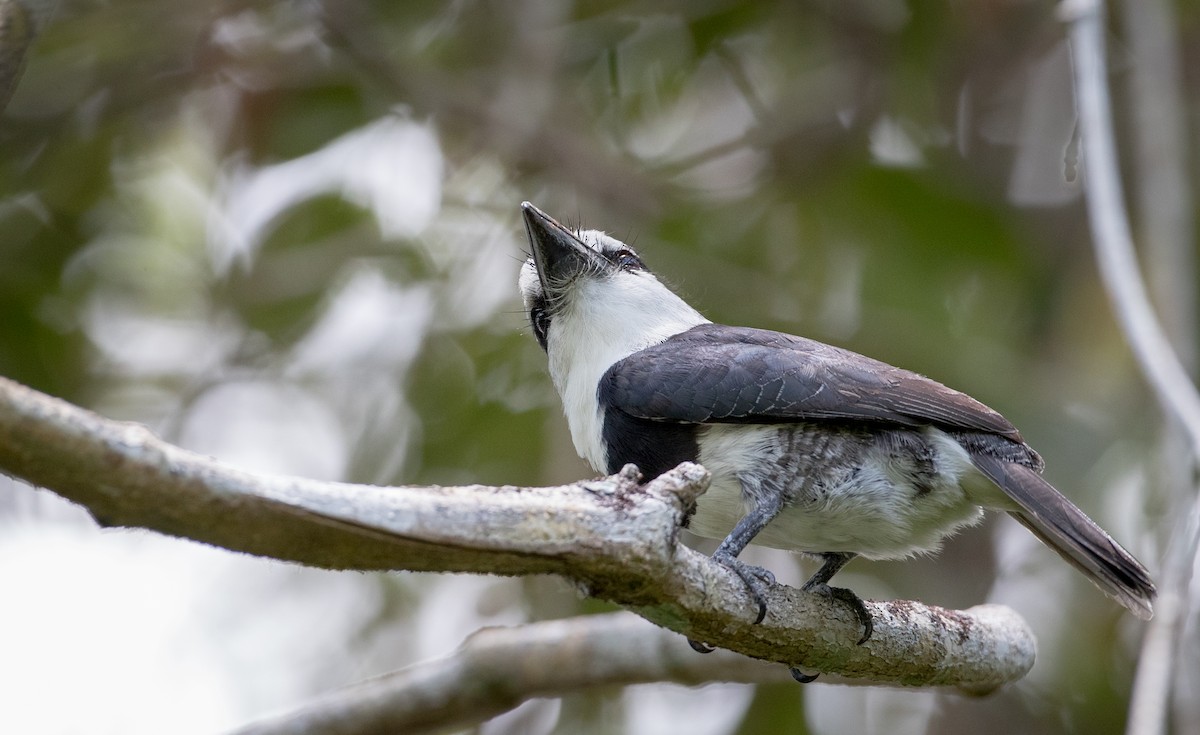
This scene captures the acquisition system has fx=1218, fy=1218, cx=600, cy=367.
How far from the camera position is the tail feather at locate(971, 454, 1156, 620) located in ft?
9.62

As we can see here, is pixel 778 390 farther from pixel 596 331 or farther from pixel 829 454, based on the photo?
pixel 596 331

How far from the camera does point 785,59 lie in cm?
683

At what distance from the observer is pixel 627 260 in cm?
429

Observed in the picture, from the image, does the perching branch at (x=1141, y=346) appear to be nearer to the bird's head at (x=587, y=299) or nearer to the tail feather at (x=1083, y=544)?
the tail feather at (x=1083, y=544)

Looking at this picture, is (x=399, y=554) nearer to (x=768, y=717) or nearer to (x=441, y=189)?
(x=768, y=717)

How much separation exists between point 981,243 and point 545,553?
4.39m

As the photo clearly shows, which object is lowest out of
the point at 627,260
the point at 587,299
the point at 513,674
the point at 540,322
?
the point at 513,674

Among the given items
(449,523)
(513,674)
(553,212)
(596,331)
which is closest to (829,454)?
(596,331)

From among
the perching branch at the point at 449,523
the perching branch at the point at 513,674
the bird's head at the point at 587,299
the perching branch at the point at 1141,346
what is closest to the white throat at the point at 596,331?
the bird's head at the point at 587,299

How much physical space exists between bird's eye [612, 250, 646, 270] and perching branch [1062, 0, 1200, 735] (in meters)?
1.51

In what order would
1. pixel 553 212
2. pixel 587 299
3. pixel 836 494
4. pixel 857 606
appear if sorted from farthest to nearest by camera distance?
pixel 553 212
pixel 587 299
pixel 836 494
pixel 857 606

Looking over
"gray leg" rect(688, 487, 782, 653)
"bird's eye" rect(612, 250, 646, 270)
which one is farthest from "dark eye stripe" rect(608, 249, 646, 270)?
"gray leg" rect(688, 487, 782, 653)

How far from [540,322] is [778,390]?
121 centimetres

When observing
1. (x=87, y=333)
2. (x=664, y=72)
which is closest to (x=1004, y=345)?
(x=664, y=72)
